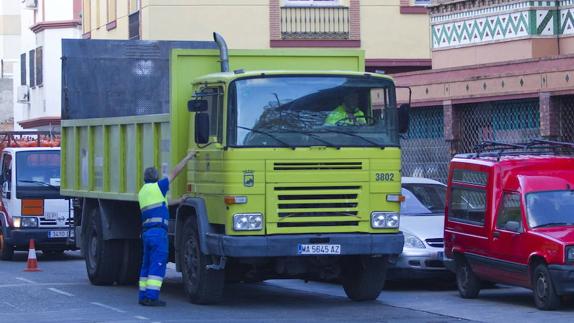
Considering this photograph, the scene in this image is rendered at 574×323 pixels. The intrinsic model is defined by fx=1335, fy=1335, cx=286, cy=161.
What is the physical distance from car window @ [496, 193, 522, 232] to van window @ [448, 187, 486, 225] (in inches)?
14.2

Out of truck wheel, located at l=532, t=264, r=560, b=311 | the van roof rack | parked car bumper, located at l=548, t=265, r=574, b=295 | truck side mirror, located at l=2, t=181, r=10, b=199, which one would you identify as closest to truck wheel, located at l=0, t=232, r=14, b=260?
truck side mirror, located at l=2, t=181, r=10, b=199

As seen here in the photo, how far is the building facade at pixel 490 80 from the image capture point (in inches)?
770

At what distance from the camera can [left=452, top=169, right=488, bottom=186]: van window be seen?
16.2m

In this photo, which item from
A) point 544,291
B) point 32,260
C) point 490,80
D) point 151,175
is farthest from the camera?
point 32,260

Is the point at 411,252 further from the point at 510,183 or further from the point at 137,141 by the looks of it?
the point at 137,141

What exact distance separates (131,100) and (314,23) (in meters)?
14.2

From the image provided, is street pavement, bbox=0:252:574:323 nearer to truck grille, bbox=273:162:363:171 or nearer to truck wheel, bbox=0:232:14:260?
truck grille, bbox=273:162:363:171

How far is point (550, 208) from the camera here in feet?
50.2

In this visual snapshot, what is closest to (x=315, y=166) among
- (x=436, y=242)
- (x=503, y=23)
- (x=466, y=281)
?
(x=466, y=281)

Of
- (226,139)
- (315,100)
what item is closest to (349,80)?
(315,100)

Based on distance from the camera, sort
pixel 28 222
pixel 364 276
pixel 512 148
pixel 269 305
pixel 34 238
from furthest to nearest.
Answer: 1. pixel 28 222
2. pixel 34 238
3. pixel 512 148
4. pixel 269 305
5. pixel 364 276

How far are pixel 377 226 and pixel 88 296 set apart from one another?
4.33m

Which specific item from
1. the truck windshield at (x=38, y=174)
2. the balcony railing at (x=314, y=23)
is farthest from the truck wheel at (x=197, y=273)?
the balcony railing at (x=314, y=23)

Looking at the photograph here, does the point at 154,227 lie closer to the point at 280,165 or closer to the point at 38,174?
the point at 280,165
